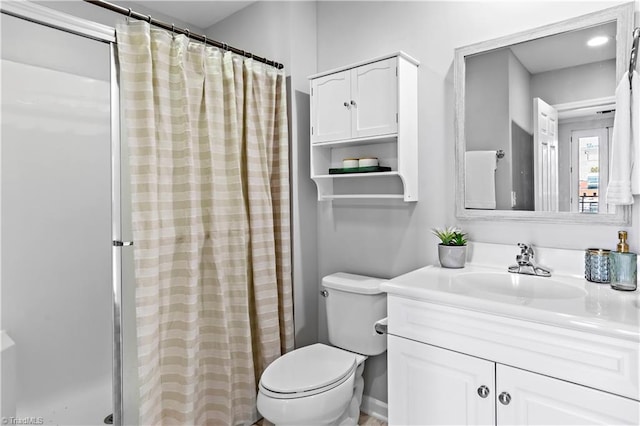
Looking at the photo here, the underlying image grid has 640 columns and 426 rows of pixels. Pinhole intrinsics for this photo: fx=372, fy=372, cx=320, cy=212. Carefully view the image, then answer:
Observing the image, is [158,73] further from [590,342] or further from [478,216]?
[590,342]

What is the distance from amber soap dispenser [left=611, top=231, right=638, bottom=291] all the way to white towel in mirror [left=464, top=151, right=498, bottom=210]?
1.62 ft

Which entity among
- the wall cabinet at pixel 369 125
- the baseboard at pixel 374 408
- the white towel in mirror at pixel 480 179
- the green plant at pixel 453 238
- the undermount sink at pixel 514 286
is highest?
the wall cabinet at pixel 369 125

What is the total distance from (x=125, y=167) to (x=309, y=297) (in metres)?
1.30

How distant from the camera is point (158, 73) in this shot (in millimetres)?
1612

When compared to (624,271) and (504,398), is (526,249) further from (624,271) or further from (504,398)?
(504,398)

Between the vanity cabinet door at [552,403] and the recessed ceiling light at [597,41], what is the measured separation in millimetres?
1252

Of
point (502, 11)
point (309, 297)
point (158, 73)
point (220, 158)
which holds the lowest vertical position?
point (309, 297)

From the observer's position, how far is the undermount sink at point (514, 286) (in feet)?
4.45

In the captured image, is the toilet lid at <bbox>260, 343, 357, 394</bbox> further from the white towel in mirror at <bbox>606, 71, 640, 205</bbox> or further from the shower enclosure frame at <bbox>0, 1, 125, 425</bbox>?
the white towel in mirror at <bbox>606, 71, 640, 205</bbox>

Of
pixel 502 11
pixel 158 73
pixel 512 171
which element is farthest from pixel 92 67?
pixel 512 171

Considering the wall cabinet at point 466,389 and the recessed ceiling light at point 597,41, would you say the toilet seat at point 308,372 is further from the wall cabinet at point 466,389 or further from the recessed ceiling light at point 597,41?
the recessed ceiling light at point 597,41

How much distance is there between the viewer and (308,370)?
1.69 meters

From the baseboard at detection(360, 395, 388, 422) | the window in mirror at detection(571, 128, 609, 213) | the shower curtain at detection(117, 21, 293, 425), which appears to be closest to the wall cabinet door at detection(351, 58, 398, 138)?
the shower curtain at detection(117, 21, 293, 425)
